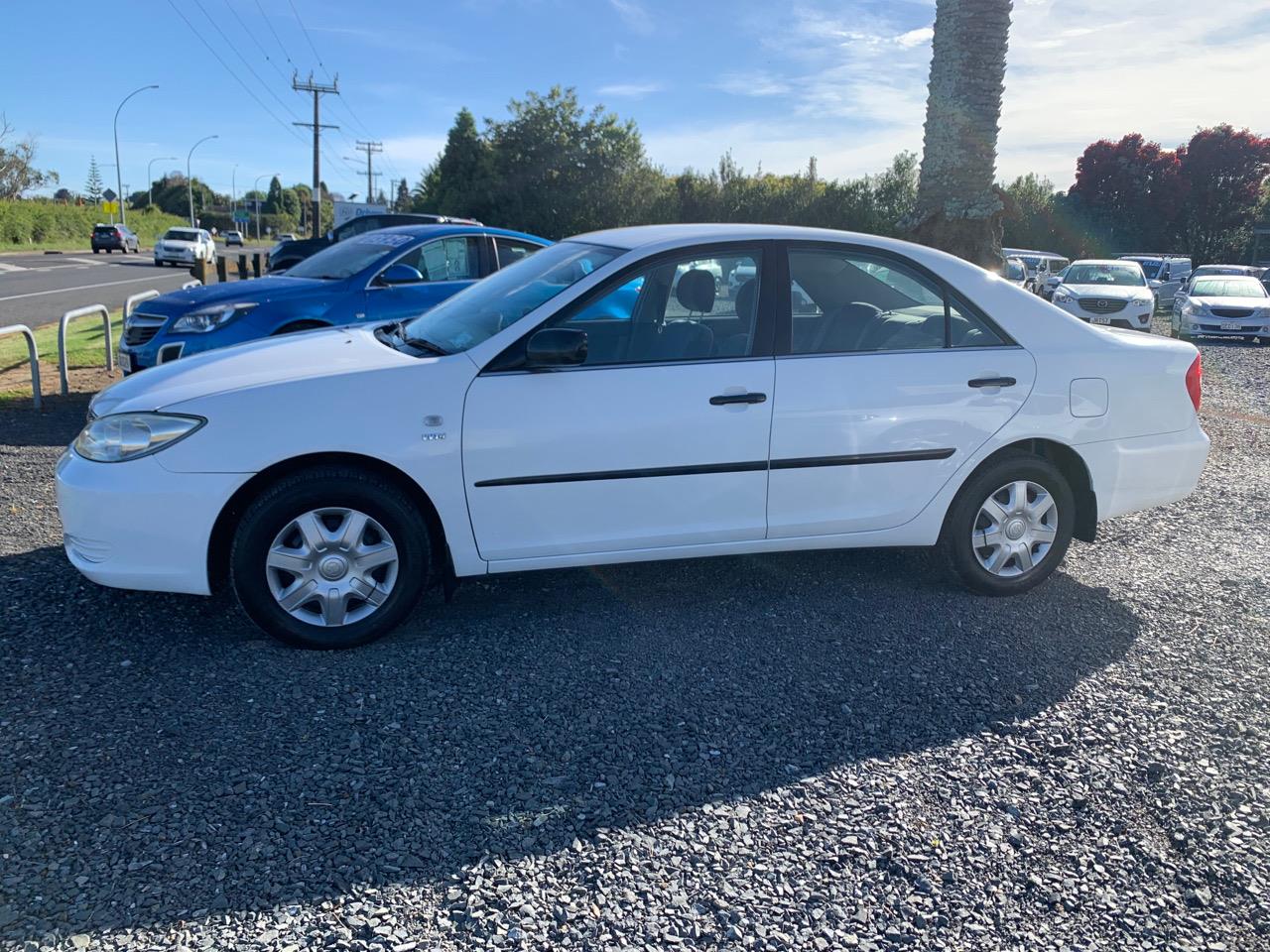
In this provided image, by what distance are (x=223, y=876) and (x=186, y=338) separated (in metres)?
5.96

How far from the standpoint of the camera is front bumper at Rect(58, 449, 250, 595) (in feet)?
12.2

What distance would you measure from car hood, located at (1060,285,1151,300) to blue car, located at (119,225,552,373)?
583 inches

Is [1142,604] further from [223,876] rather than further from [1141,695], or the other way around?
[223,876]

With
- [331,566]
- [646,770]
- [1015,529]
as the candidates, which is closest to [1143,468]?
[1015,529]

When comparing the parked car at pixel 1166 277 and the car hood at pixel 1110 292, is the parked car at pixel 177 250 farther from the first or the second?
the parked car at pixel 1166 277

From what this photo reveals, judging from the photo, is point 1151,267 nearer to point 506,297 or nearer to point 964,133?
point 964,133

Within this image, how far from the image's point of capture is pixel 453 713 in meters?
3.49

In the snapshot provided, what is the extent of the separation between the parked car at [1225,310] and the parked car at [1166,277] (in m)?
6.38

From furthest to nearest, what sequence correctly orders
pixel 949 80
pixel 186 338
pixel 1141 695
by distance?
1. pixel 949 80
2. pixel 186 338
3. pixel 1141 695

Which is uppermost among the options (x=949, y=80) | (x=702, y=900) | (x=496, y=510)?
(x=949, y=80)

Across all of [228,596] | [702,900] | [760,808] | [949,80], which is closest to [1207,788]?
[760,808]

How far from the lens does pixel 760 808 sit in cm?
298

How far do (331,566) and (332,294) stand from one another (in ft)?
14.9

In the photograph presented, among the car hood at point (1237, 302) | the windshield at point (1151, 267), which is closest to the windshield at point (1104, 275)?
the car hood at point (1237, 302)
